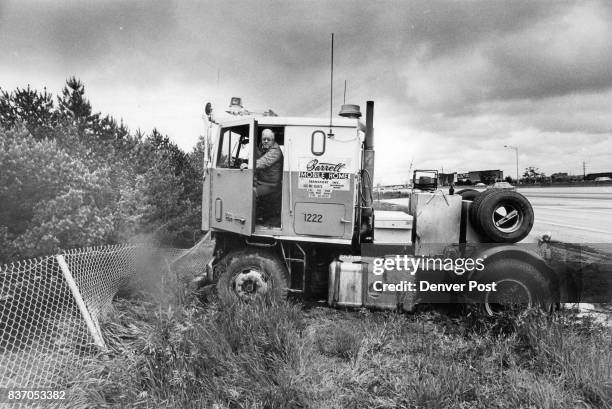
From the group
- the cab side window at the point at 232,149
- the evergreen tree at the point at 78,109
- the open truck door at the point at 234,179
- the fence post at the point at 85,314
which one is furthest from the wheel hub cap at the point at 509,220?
the evergreen tree at the point at 78,109

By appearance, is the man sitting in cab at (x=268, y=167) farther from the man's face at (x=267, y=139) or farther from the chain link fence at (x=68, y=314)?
the chain link fence at (x=68, y=314)

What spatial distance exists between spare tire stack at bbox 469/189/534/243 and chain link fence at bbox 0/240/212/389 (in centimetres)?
468

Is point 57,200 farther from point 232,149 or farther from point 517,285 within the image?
point 517,285

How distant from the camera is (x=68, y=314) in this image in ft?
15.0

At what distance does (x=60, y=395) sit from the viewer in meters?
2.92

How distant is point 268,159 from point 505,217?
3.27 meters

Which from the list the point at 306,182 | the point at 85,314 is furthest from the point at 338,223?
the point at 85,314

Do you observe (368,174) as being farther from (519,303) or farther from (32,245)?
(32,245)

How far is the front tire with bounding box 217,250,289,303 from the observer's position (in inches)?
190

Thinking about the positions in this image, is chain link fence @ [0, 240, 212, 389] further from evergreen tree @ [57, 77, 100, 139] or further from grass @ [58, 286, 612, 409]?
evergreen tree @ [57, 77, 100, 139]

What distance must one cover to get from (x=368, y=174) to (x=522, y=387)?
3133 mm

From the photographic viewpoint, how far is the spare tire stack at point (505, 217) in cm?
454

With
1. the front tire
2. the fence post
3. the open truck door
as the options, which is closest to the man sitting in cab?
the open truck door

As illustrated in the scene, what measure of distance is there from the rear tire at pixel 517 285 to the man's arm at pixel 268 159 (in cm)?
308
